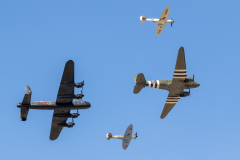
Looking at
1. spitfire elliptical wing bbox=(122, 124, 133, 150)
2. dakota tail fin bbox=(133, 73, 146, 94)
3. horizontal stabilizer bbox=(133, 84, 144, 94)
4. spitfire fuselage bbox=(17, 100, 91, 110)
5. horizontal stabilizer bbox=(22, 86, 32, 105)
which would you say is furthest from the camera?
spitfire elliptical wing bbox=(122, 124, 133, 150)

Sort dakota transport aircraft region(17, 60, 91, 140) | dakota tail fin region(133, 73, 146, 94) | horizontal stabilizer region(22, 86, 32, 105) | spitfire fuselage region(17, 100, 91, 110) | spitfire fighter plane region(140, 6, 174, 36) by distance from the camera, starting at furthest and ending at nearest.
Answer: spitfire fighter plane region(140, 6, 174, 36) → dakota tail fin region(133, 73, 146, 94) → spitfire fuselage region(17, 100, 91, 110) → horizontal stabilizer region(22, 86, 32, 105) → dakota transport aircraft region(17, 60, 91, 140)

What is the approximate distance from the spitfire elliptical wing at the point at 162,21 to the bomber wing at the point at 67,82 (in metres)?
24.6

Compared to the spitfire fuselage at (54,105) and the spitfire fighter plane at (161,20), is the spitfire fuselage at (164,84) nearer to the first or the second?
the spitfire fuselage at (54,105)

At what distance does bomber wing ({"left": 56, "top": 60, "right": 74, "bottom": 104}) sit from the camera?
55500 millimetres

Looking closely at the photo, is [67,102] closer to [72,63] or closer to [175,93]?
[72,63]

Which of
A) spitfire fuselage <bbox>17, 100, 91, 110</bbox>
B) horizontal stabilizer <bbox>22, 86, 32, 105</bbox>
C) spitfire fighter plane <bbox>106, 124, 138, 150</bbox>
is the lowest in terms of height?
spitfire fighter plane <bbox>106, 124, 138, 150</bbox>

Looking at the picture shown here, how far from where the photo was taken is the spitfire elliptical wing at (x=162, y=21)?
71.1m

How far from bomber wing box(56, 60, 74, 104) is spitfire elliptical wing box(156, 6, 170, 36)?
80.7 feet

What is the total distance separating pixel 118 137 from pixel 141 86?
21.7 m

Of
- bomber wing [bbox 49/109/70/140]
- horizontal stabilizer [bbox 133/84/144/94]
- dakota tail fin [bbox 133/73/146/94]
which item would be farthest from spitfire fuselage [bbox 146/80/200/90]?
bomber wing [bbox 49/109/70/140]

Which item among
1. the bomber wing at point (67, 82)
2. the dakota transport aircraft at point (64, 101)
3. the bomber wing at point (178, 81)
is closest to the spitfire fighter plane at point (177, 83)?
the bomber wing at point (178, 81)

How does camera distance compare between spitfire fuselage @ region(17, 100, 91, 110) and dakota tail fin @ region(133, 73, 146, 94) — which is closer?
spitfire fuselage @ region(17, 100, 91, 110)

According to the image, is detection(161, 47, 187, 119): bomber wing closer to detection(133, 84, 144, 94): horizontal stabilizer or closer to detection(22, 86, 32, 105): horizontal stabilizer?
detection(133, 84, 144, 94): horizontal stabilizer

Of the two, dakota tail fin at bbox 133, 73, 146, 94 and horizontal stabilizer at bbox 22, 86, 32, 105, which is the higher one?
dakota tail fin at bbox 133, 73, 146, 94
